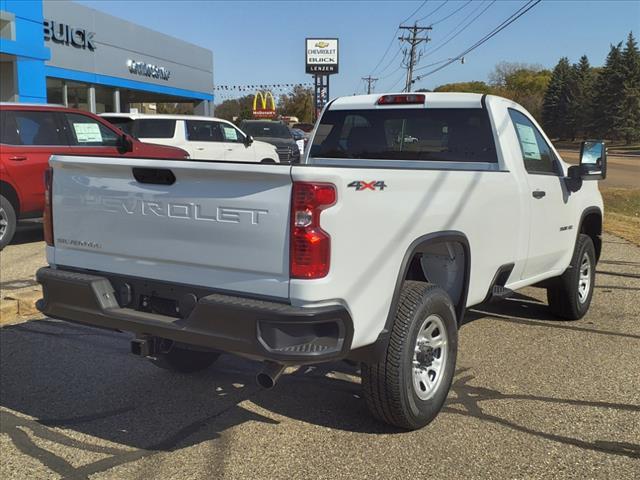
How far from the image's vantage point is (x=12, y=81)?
18406 mm

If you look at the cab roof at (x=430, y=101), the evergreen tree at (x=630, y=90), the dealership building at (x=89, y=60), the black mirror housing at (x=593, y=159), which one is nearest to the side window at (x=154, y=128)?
the dealership building at (x=89, y=60)

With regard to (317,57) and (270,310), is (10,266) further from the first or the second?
(317,57)

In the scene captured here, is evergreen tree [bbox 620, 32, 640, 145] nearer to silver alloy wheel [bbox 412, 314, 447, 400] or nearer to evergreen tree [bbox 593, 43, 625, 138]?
evergreen tree [bbox 593, 43, 625, 138]

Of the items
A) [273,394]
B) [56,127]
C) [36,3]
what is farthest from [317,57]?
[273,394]

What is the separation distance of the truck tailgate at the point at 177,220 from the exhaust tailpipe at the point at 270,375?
0.39 metres

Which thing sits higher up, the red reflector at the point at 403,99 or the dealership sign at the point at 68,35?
the dealership sign at the point at 68,35

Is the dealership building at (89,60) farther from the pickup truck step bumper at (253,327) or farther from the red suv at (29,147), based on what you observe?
the pickup truck step bumper at (253,327)

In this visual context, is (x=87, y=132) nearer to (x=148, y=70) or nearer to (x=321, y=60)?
(x=148, y=70)

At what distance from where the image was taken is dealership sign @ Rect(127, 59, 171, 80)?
27895 millimetres

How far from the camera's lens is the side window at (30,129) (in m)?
8.55

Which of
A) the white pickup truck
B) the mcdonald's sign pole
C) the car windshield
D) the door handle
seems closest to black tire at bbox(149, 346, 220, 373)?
the white pickup truck

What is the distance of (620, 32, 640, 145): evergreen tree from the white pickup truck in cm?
→ 8158

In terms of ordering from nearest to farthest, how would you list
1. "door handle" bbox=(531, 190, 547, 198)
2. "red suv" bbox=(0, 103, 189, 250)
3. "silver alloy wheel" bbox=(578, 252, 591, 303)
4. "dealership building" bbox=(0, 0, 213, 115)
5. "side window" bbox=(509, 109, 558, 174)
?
"door handle" bbox=(531, 190, 547, 198)
"side window" bbox=(509, 109, 558, 174)
"silver alloy wheel" bbox=(578, 252, 591, 303)
"red suv" bbox=(0, 103, 189, 250)
"dealership building" bbox=(0, 0, 213, 115)

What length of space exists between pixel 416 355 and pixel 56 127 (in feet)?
23.9
